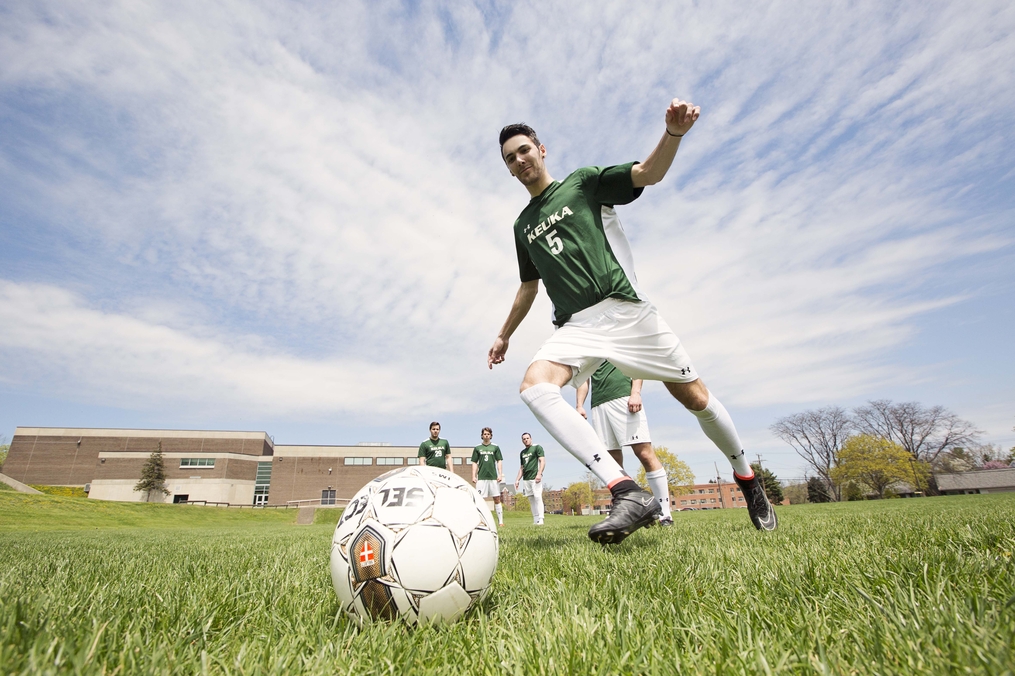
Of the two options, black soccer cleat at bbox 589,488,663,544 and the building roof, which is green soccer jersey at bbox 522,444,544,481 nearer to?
black soccer cleat at bbox 589,488,663,544

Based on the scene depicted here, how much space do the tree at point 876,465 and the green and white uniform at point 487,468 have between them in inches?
2082

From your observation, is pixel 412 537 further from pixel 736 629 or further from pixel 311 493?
pixel 311 493

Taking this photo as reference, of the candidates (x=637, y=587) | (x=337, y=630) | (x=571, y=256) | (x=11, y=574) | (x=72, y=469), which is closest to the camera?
(x=337, y=630)

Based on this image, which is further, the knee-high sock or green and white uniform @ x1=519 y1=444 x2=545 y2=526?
green and white uniform @ x1=519 y1=444 x2=545 y2=526

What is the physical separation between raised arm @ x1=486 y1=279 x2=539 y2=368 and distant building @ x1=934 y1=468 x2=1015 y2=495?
79301mm

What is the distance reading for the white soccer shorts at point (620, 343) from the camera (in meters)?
4.00

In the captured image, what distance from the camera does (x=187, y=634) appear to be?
1.76 meters

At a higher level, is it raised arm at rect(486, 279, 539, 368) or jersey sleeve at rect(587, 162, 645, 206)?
jersey sleeve at rect(587, 162, 645, 206)

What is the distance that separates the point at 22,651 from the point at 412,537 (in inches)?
49.2

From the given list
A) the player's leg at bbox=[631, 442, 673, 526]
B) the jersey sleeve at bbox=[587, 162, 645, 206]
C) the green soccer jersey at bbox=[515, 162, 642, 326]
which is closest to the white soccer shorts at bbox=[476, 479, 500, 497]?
the player's leg at bbox=[631, 442, 673, 526]

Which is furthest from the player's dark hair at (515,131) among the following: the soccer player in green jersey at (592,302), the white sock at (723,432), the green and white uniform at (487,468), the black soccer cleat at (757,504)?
the green and white uniform at (487,468)

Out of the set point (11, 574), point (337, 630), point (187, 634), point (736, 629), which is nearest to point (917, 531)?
point (736, 629)

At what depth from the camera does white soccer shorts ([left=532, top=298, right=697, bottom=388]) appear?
158 inches

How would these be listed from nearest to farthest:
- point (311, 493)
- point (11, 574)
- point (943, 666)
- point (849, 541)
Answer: point (943, 666) < point (11, 574) < point (849, 541) < point (311, 493)
